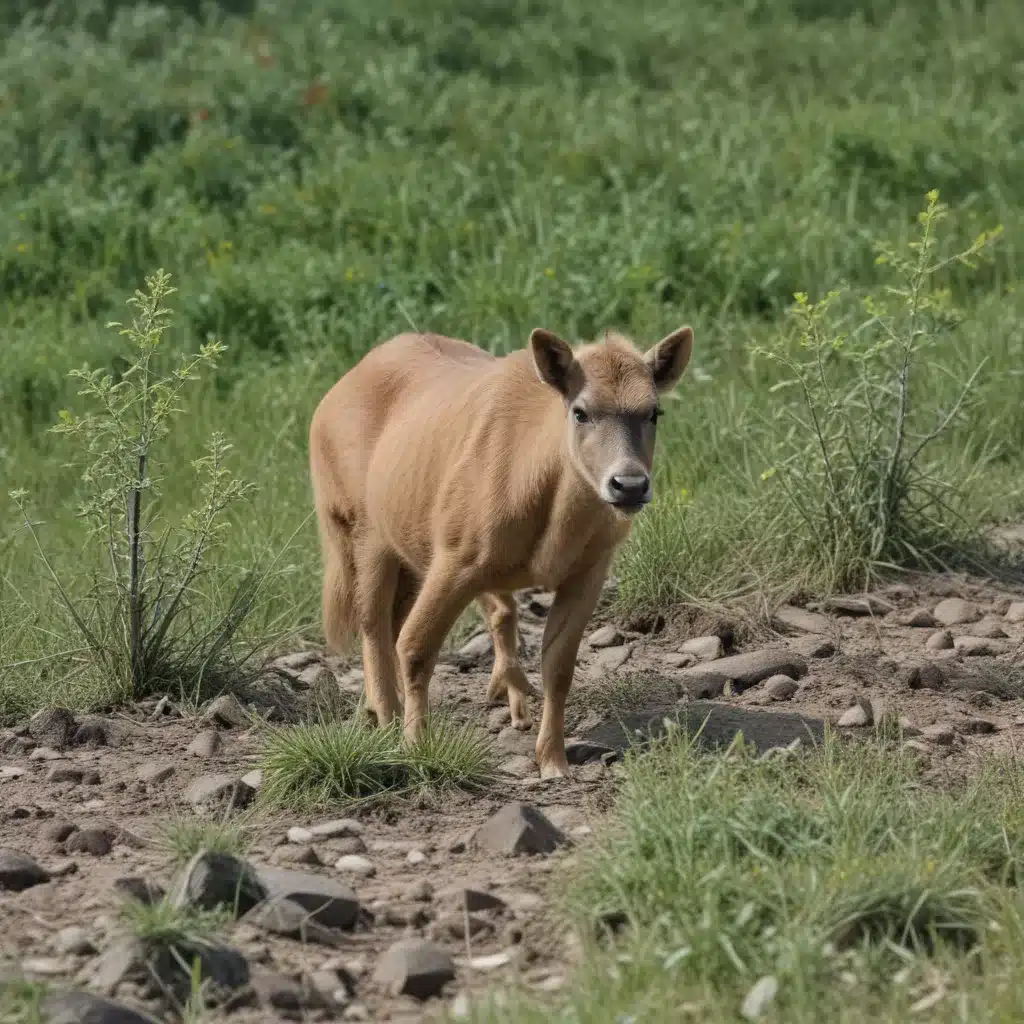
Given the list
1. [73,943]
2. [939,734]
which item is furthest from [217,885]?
[939,734]

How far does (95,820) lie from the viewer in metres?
5.43

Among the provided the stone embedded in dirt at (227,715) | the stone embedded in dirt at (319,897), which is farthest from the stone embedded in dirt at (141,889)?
the stone embedded in dirt at (227,715)

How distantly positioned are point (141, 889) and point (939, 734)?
110 inches

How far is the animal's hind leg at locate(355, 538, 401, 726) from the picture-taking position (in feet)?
22.0

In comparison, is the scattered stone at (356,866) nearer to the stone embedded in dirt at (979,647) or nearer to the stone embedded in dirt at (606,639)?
the stone embedded in dirt at (606,639)

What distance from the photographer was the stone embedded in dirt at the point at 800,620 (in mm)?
7305

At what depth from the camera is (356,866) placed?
198 inches

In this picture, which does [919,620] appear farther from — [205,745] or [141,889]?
[141,889]

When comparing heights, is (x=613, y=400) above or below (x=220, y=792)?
above

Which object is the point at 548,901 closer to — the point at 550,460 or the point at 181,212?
the point at 550,460

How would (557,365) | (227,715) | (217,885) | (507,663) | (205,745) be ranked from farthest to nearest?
1. (507,663)
2. (227,715)
3. (205,745)
4. (557,365)
5. (217,885)

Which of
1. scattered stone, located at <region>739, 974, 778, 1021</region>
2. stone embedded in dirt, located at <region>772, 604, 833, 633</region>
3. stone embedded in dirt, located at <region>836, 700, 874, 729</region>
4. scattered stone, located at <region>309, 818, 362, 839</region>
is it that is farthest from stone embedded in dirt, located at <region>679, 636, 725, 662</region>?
scattered stone, located at <region>739, 974, 778, 1021</region>

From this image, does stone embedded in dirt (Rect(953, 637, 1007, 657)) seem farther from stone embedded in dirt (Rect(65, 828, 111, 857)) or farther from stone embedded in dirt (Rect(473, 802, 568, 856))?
stone embedded in dirt (Rect(65, 828, 111, 857))

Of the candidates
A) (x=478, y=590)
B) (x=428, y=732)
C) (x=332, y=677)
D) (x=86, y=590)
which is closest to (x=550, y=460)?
(x=478, y=590)
